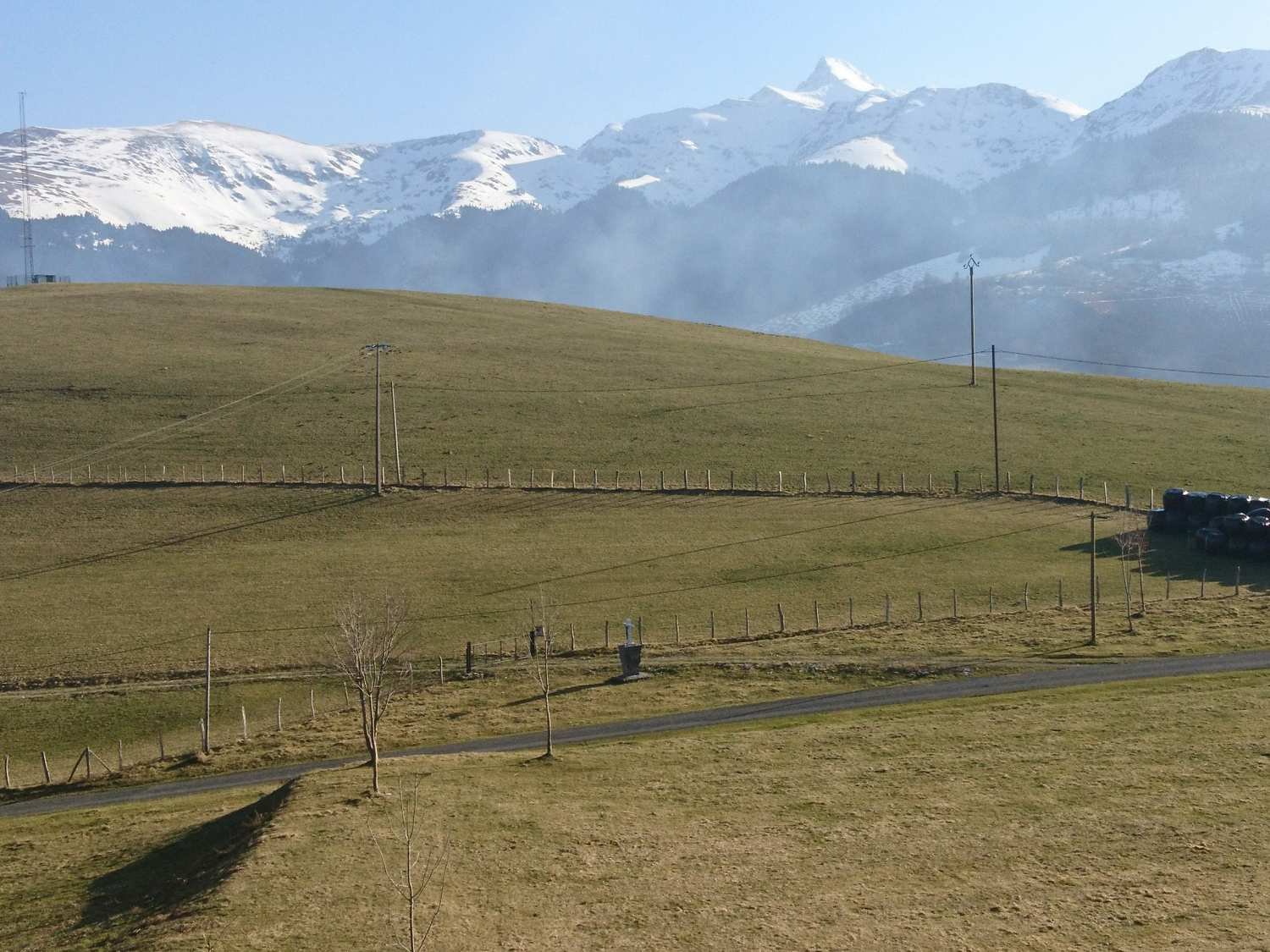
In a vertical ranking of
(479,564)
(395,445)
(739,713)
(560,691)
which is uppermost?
(395,445)

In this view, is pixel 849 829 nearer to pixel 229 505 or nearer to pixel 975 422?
pixel 229 505

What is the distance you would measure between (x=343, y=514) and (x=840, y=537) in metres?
32.4

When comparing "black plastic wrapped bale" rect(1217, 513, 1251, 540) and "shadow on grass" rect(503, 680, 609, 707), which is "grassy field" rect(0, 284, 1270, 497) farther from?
"shadow on grass" rect(503, 680, 609, 707)

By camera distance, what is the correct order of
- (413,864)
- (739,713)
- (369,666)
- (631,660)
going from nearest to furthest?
(413,864) < (369,666) < (739,713) < (631,660)

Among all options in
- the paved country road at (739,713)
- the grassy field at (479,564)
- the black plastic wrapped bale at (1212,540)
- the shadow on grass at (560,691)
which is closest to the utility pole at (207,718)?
the paved country road at (739,713)

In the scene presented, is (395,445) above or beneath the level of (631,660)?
above

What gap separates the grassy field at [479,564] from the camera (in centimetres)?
6197

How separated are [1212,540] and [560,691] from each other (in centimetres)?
4295

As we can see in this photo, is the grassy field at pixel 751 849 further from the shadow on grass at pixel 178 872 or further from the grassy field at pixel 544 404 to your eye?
the grassy field at pixel 544 404

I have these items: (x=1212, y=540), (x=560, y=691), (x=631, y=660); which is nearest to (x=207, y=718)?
(x=560, y=691)

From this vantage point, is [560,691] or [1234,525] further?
[1234,525]

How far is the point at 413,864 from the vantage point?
3089 centimetres

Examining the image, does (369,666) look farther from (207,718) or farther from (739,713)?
(739,713)

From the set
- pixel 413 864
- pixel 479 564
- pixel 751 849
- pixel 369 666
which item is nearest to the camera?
pixel 413 864
